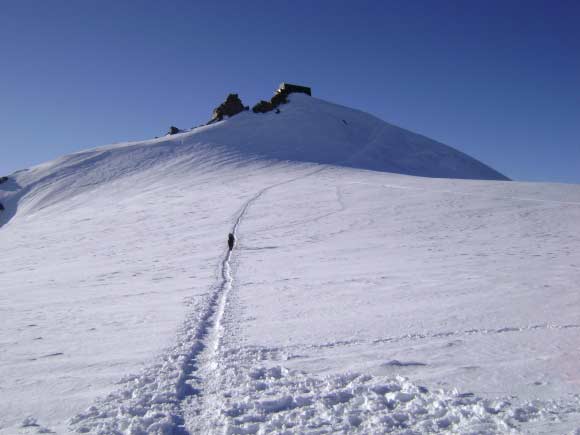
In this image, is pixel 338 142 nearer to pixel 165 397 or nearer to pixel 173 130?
pixel 173 130

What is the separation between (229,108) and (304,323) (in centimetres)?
7867

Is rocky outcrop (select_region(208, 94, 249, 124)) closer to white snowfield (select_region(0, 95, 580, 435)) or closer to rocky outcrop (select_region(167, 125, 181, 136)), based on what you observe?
rocky outcrop (select_region(167, 125, 181, 136))

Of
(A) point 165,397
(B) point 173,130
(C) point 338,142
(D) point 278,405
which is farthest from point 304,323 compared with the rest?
(B) point 173,130

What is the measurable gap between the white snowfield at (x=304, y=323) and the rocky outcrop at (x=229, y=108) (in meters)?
59.5

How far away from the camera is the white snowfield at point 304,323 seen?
13.3 ft

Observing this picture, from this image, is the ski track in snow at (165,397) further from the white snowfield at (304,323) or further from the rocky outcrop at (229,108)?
the rocky outcrop at (229,108)

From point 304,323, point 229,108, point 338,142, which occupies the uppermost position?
point 229,108

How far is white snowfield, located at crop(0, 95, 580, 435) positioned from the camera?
160 inches

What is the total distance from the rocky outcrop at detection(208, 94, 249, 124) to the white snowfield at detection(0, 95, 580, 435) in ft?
195

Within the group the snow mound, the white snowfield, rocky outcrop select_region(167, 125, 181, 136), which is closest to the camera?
the white snowfield

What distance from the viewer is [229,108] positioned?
3189 inches

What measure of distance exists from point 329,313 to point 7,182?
62004 mm

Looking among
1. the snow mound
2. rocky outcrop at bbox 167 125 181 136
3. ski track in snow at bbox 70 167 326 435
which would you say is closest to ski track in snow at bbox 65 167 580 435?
ski track in snow at bbox 70 167 326 435

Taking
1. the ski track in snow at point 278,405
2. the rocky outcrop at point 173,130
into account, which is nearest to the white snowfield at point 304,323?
the ski track in snow at point 278,405
